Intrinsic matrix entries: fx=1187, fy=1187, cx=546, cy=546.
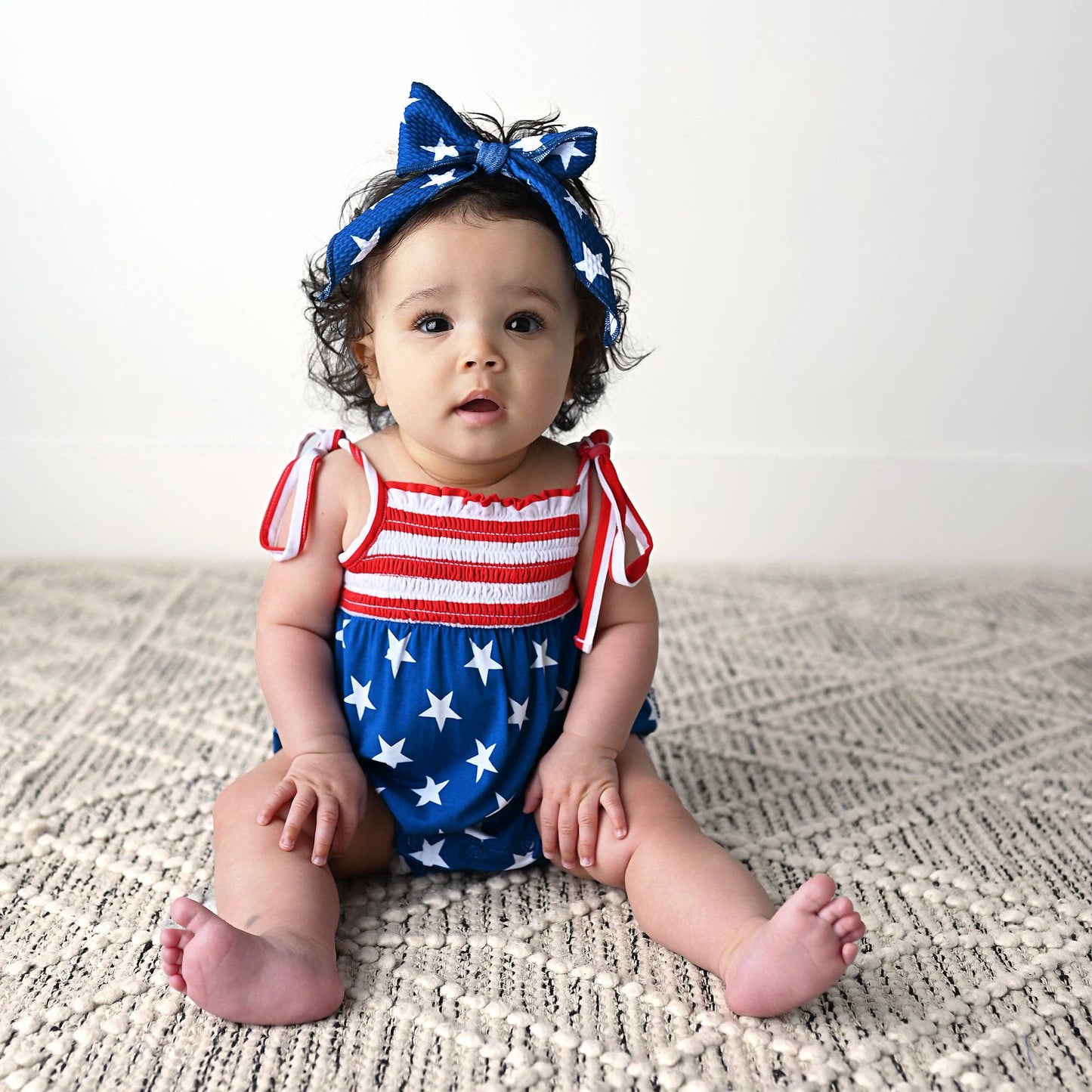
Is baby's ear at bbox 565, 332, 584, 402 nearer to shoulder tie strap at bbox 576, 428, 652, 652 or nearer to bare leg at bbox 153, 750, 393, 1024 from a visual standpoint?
shoulder tie strap at bbox 576, 428, 652, 652

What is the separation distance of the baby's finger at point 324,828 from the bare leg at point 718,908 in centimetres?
19

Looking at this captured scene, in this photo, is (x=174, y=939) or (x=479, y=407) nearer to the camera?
(x=174, y=939)

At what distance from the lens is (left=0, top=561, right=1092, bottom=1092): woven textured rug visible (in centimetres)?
70

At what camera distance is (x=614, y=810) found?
0.87 meters

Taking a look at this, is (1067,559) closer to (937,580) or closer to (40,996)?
(937,580)

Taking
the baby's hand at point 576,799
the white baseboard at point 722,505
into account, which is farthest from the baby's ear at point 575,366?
the white baseboard at point 722,505

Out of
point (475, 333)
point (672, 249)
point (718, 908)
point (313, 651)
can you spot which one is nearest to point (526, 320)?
point (475, 333)

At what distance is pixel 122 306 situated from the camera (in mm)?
1788

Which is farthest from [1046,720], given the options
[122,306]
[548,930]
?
[122,306]

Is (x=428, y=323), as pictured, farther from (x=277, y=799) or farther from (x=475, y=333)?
(x=277, y=799)

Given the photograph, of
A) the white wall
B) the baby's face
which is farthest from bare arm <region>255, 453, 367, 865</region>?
the white wall

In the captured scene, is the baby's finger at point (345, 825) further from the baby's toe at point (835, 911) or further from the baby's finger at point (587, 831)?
the baby's toe at point (835, 911)

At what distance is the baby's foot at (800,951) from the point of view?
686 millimetres

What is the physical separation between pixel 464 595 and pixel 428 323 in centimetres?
20
